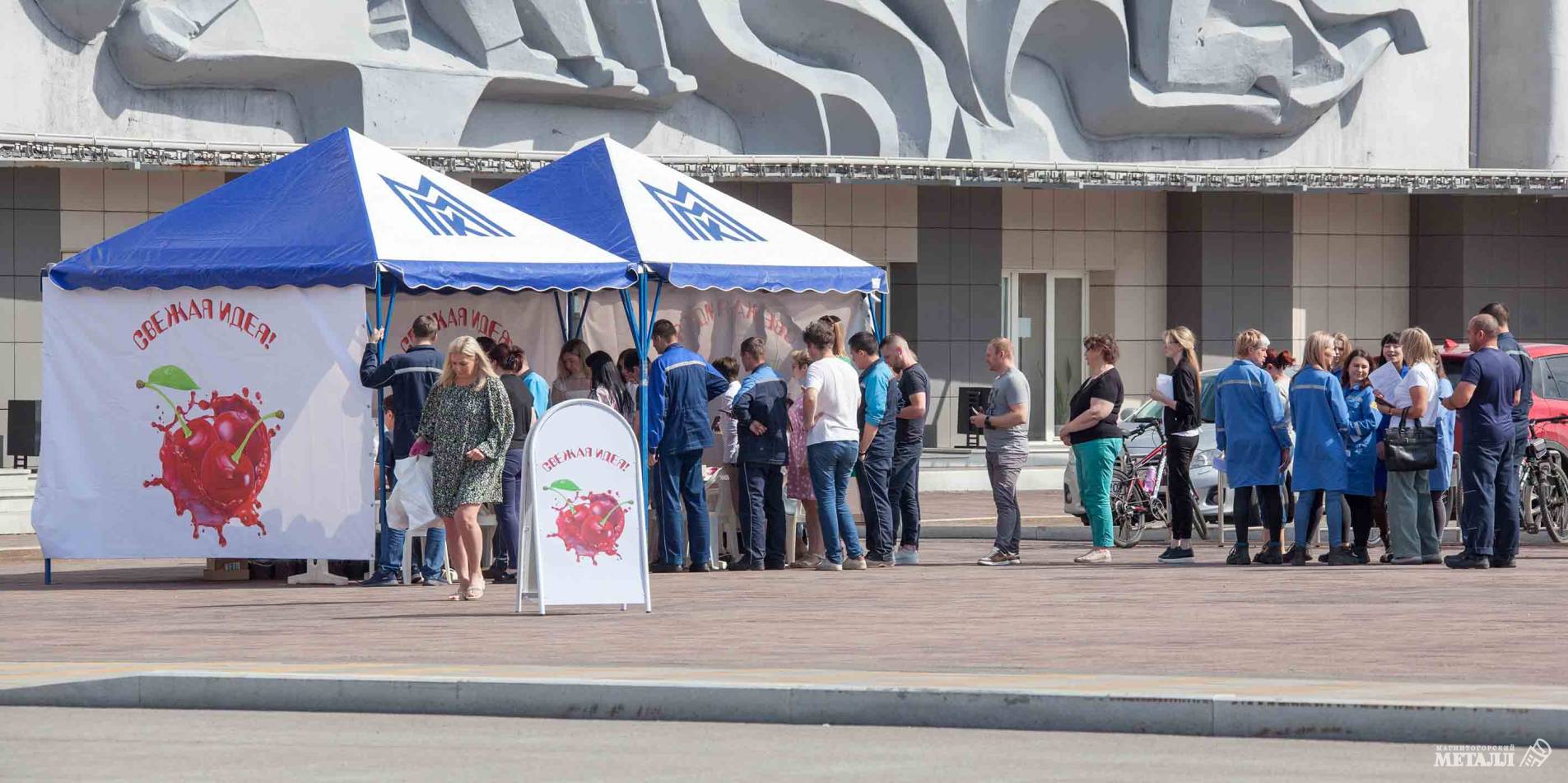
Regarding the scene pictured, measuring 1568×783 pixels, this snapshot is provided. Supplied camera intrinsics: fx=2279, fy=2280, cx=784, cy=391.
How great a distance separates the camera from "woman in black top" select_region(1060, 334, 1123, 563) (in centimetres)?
1720

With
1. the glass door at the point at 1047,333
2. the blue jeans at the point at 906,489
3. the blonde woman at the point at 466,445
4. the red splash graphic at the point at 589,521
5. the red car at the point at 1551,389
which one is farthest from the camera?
the glass door at the point at 1047,333

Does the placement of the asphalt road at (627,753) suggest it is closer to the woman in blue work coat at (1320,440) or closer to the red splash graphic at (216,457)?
the red splash graphic at (216,457)

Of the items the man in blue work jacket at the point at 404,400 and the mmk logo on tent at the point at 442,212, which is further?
the mmk logo on tent at the point at 442,212

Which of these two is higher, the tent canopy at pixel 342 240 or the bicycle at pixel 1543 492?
the tent canopy at pixel 342 240

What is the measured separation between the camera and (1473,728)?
8117 millimetres

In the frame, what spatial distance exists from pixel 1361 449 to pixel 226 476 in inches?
328

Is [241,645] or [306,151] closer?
[241,645]

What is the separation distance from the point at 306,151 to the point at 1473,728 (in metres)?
11.2

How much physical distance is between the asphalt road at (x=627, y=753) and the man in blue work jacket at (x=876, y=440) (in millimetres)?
8401

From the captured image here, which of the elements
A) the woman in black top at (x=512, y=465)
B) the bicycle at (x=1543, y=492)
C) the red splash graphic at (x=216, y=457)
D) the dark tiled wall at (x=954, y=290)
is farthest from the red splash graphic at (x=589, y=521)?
→ the dark tiled wall at (x=954, y=290)

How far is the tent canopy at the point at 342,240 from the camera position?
15828 millimetres

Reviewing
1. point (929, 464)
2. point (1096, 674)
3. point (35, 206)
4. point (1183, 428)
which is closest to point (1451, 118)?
point (929, 464)

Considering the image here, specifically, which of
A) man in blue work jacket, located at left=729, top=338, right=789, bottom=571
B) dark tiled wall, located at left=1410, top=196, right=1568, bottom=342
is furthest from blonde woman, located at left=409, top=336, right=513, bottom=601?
dark tiled wall, located at left=1410, top=196, right=1568, bottom=342

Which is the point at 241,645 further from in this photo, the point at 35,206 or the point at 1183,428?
the point at 35,206
